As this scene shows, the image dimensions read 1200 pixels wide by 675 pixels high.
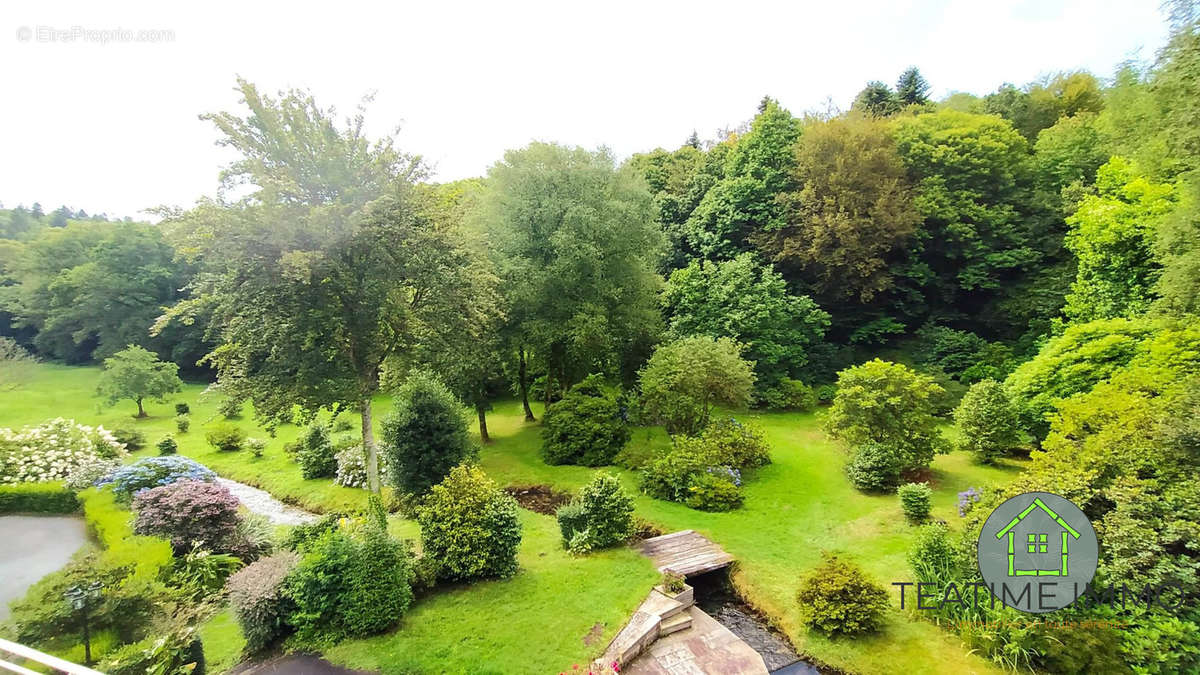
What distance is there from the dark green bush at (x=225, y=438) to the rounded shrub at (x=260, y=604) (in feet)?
50.1

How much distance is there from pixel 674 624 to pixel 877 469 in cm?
738

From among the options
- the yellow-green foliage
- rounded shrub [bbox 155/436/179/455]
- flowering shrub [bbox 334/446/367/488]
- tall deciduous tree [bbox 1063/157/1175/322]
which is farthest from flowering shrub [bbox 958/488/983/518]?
rounded shrub [bbox 155/436/179/455]

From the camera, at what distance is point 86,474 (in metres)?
13.1

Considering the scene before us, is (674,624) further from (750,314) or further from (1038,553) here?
(750,314)

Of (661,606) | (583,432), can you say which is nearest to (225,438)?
(583,432)

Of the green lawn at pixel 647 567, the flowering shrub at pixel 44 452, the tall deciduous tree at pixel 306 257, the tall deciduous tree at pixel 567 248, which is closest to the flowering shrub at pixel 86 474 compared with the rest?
the flowering shrub at pixel 44 452

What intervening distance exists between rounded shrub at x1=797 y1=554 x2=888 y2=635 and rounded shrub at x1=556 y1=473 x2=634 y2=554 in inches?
141

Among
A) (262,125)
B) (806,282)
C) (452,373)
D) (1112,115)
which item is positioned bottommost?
(452,373)

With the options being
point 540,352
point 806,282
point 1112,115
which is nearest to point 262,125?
point 540,352

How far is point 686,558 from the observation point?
9406mm

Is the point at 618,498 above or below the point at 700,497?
above

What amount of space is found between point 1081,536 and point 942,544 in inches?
68.4

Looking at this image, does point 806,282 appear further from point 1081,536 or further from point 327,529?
point 327,529

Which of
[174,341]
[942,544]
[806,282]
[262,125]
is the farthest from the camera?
[174,341]
